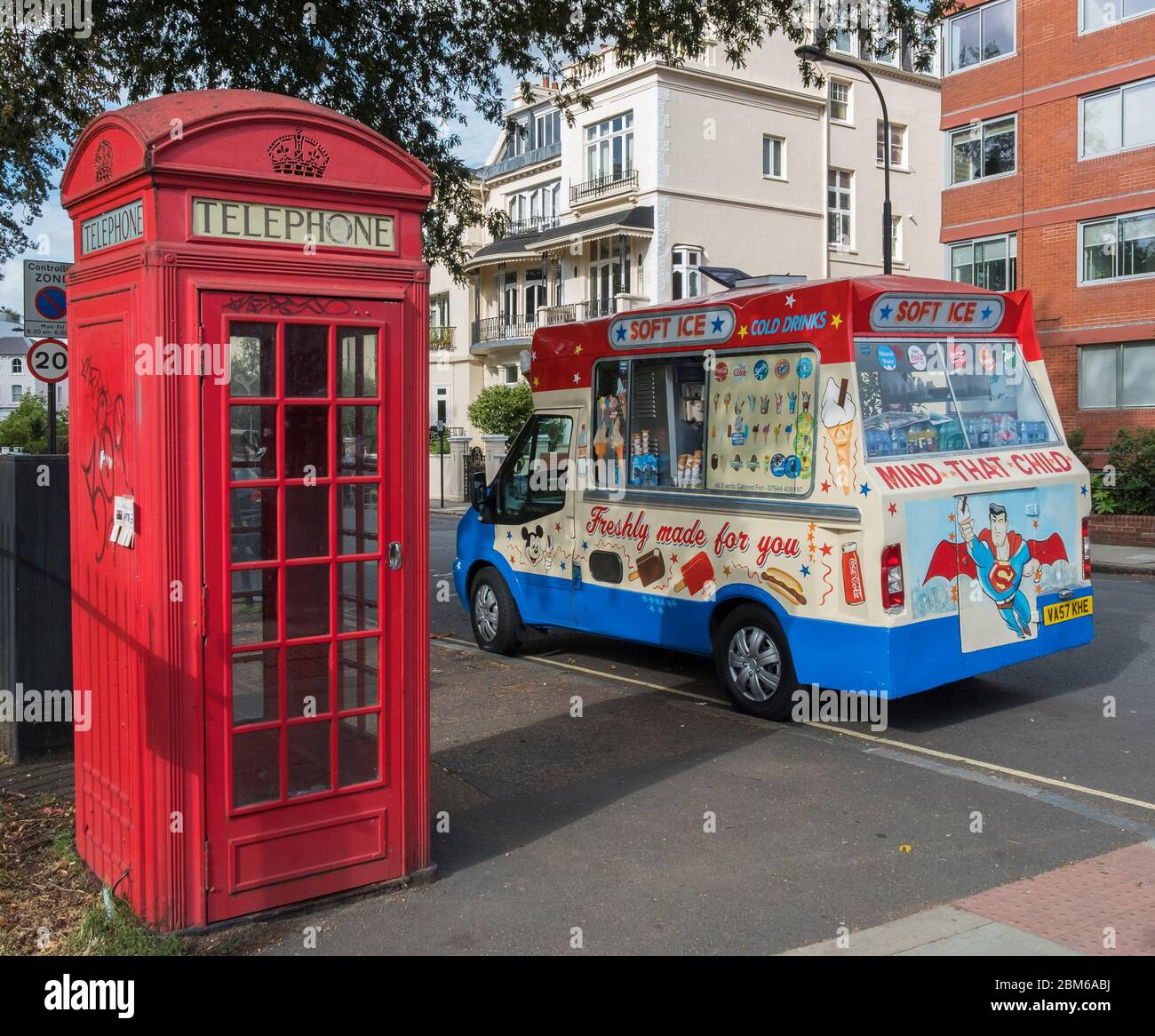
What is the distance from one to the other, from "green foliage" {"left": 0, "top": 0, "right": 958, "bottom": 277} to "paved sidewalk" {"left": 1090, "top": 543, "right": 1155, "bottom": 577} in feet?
32.8

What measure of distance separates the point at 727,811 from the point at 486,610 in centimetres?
517

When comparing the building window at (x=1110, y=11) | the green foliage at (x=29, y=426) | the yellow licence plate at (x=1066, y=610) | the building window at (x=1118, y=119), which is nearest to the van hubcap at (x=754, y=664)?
the yellow licence plate at (x=1066, y=610)

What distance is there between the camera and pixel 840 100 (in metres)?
40.9

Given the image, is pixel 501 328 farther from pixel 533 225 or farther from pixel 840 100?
pixel 840 100

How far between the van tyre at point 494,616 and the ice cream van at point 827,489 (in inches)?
35.8

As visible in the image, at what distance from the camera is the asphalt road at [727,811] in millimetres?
4871

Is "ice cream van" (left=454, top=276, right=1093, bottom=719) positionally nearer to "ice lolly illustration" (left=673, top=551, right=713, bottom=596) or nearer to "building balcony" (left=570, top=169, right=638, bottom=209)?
"ice lolly illustration" (left=673, top=551, right=713, bottom=596)

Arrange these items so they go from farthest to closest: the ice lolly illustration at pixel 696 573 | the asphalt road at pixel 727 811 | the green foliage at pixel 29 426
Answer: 1. the green foliage at pixel 29 426
2. the ice lolly illustration at pixel 696 573
3. the asphalt road at pixel 727 811

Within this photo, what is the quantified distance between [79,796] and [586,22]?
368 inches

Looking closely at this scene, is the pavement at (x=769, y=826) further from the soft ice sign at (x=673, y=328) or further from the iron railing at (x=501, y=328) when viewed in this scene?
the iron railing at (x=501, y=328)

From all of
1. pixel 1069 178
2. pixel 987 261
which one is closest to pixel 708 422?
pixel 1069 178

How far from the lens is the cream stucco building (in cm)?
3641

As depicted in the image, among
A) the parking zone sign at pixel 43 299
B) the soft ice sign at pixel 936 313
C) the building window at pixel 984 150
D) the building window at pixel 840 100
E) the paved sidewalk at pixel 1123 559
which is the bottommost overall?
the paved sidewalk at pixel 1123 559
